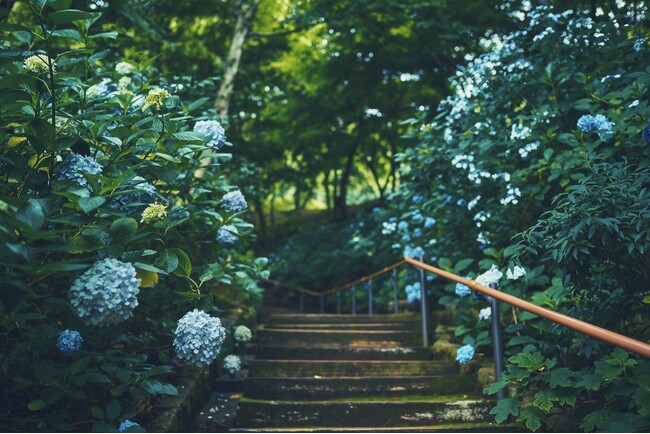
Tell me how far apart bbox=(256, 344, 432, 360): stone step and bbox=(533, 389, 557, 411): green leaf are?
5.58ft

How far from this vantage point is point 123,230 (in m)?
1.69

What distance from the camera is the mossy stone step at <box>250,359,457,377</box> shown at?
11.7 ft

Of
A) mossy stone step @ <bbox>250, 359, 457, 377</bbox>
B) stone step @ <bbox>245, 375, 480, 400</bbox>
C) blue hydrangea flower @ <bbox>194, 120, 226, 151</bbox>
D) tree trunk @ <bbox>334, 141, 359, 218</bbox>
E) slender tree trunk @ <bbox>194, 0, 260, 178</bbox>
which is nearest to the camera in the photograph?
blue hydrangea flower @ <bbox>194, 120, 226, 151</bbox>

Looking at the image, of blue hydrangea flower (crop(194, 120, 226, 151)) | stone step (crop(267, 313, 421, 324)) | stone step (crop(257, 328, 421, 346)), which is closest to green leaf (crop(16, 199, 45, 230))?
blue hydrangea flower (crop(194, 120, 226, 151))

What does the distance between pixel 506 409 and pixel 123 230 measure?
1.90 metres

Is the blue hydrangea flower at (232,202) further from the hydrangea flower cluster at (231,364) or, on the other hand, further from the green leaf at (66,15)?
the green leaf at (66,15)

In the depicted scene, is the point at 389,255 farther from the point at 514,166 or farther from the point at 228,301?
the point at 514,166

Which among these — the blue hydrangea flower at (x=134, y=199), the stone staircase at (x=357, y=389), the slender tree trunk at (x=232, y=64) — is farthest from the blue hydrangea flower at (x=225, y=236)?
the slender tree trunk at (x=232, y=64)


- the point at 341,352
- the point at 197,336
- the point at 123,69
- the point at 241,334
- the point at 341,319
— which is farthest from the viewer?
the point at 341,319

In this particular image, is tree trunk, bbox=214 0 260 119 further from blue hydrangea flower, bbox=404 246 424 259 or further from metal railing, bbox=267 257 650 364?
metal railing, bbox=267 257 650 364

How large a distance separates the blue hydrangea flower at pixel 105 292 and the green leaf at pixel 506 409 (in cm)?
177

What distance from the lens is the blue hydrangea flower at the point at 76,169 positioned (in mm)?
1791

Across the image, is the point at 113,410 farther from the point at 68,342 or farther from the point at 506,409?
the point at 506,409

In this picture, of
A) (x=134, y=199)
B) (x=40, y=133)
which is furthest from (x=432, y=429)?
(x=40, y=133)
